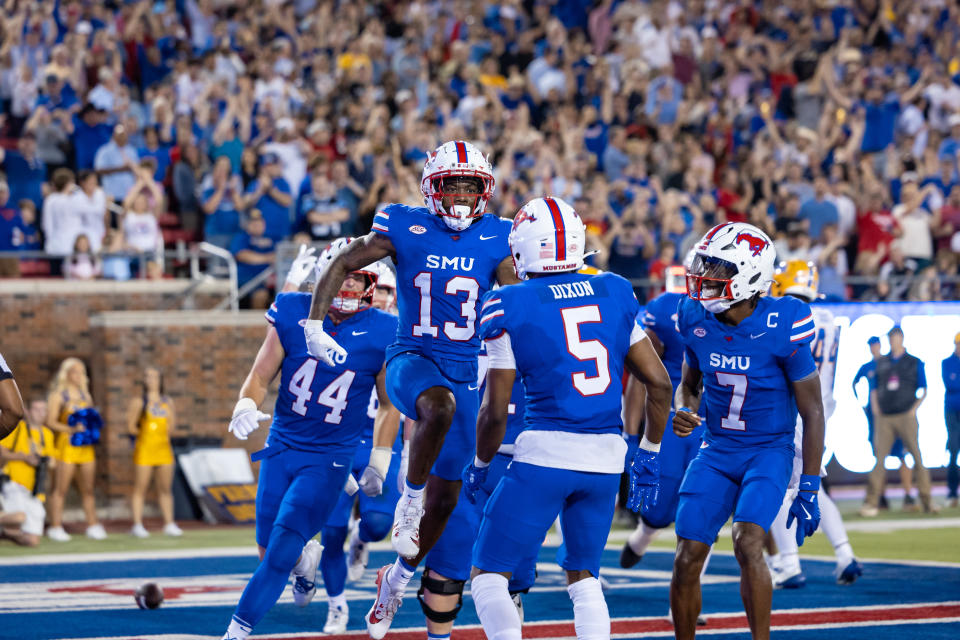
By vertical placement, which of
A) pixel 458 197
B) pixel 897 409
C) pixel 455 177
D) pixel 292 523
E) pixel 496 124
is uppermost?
pixel 496 124

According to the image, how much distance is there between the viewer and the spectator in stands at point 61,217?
15.9 meters

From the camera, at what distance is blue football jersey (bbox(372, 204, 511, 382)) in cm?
743

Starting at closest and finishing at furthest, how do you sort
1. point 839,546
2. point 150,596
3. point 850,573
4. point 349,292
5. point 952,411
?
1. point 349,292
2. point 150,596
3. point 850,573
4. point 839,546
5. point 952,411

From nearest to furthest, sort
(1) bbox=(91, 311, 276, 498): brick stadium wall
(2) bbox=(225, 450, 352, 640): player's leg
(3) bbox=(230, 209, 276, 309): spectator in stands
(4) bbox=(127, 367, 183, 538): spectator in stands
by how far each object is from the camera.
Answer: (2) bbox=(225, 450, 352, 640): player's leg
(4) bbox=(127, 367, 183, 538): spectator in stands
(1) bbox=(91, 311, 276, 498): brick stadium wall
(3) bbox=(230, 209, 276, 309): spectator in stands

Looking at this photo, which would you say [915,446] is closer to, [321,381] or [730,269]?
[730,269]

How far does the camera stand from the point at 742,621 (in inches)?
356

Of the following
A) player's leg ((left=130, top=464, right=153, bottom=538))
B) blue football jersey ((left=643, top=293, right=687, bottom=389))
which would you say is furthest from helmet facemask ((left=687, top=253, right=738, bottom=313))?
player's leg ((left=130, top=464, right=153, bottom=538))

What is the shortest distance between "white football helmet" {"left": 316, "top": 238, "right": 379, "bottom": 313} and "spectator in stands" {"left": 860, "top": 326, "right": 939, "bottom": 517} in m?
9.29

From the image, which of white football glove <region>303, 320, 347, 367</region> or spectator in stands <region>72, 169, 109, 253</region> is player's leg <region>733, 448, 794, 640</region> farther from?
spectator in stands <region>72, 169, 109, 253</region>

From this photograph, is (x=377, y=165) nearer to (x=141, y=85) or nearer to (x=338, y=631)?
(x=141, y=85)

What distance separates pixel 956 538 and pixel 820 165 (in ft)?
26.5

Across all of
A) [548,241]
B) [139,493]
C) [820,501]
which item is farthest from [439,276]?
[139,493]

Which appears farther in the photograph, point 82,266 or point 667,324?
point 82,266

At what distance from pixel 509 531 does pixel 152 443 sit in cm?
980
